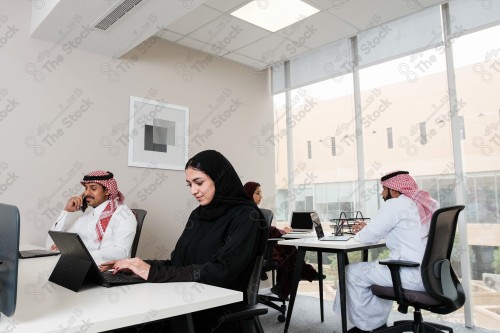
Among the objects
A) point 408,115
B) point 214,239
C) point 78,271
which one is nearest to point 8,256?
point 78,271

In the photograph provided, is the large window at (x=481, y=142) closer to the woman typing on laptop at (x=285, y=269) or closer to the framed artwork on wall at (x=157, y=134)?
the woman typing on laptop at (x=285, y=269)

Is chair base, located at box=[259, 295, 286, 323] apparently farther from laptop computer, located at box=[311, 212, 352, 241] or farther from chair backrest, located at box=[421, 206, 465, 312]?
chair backrest, located at box=[421, 206, 465, 312]

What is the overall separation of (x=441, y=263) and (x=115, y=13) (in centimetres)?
290

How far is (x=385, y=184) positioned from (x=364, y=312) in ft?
3.19

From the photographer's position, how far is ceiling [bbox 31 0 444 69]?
8.96 ft

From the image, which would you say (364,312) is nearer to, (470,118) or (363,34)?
(470,118)

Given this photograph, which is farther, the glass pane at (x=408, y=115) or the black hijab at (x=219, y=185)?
the glass pane at (x=408, y=115)

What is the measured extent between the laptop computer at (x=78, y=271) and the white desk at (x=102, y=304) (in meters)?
0.03

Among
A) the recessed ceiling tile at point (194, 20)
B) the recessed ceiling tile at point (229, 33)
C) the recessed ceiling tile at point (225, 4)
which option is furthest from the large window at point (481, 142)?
the recessed ceiling tile at point (194, 20)

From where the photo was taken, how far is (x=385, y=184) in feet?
9.17

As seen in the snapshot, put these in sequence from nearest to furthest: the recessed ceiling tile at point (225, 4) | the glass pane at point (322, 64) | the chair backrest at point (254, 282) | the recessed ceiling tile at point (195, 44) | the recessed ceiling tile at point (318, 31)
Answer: the chair backrest at point (254, 282), the recessed ceiling tile at point (225, 4), the recessed ceiling tile at point (318, 31), the recessed ceiling tile at point (195, 44), the glass pane at point (322, 64)

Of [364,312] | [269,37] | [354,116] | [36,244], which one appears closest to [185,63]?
[269,37]

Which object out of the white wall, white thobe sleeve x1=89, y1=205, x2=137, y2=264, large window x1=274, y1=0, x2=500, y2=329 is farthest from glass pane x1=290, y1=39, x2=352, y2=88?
white thobe sleeve x1=89, y1=205, x2=137, y2=264

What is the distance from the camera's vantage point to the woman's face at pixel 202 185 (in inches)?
64.2
